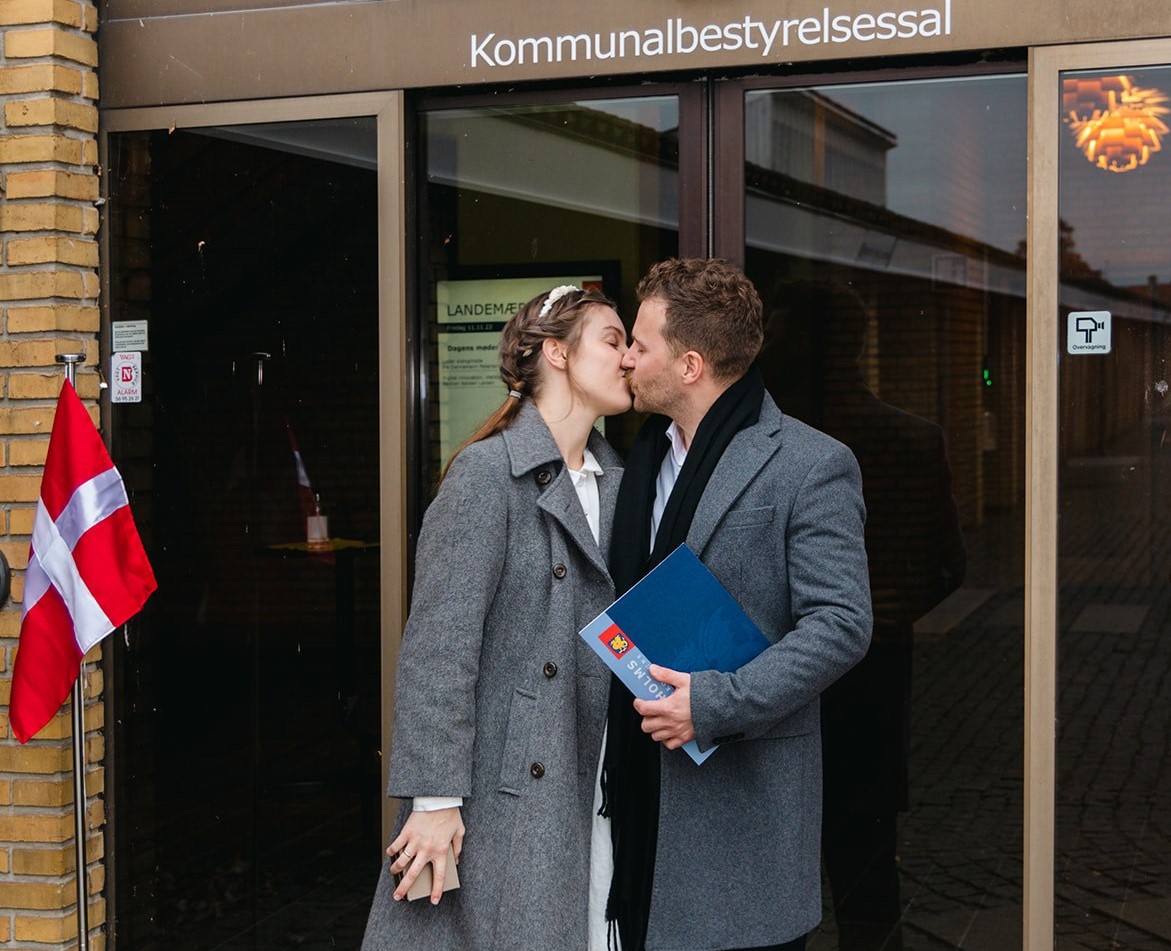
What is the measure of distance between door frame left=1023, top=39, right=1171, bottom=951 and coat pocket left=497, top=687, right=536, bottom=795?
1502 millimetres

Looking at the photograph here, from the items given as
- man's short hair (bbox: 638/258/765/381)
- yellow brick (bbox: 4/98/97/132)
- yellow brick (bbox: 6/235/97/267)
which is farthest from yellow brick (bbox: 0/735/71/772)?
man's short hair (bbox: 638/258/765/381)

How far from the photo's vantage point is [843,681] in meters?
4.18

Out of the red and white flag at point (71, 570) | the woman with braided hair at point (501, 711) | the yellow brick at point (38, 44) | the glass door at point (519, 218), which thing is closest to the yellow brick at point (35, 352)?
the red and white flag at point (71, 570)

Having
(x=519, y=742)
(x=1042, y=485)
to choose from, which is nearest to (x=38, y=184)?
(x=519, y=742)

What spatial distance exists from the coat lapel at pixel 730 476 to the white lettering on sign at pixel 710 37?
1.39m

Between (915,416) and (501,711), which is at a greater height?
(915,416)

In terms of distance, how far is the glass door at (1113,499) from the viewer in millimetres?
3770

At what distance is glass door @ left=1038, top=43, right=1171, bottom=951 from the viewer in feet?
12.4

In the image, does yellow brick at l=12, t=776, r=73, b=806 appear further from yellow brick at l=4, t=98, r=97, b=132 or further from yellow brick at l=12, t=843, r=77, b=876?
yellow brick at l=4, t=98, r=97, b=132

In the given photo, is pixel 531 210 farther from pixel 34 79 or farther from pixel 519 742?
pixel 519 742

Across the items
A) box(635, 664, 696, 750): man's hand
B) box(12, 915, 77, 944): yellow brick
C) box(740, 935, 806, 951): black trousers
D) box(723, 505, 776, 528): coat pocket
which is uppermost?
box(723, 505, 776, 528): coat pocket

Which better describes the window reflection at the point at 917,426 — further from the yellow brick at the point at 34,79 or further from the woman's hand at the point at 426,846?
the yellow brick at the point at 34,79

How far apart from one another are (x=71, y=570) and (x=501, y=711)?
1.56 metres

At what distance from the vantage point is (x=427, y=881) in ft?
10.1
